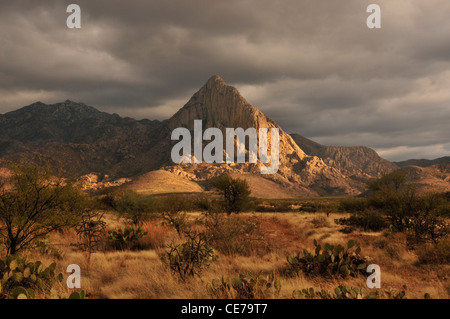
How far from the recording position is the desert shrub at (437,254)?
992cm

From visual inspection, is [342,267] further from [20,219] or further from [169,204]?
[169,204]

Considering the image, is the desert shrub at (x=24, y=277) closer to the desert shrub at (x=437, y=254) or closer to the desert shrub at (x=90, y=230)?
the desert shrub at (x=90, y=230)

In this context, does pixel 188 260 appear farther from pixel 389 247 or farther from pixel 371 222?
pixel 371 222

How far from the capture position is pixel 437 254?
1011 cm

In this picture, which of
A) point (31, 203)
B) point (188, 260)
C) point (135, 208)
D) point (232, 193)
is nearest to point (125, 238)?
point (31, 203)

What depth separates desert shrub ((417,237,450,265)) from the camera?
32.6ft

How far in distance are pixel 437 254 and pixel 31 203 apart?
16286 millimetres

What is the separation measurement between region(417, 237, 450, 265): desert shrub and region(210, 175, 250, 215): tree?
2439 centimetres

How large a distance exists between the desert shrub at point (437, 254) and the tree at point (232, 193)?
24.4 meters

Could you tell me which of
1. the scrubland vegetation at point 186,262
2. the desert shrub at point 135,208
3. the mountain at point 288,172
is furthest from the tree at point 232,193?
the mountain at point 288,172

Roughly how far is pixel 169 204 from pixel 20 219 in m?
18.6

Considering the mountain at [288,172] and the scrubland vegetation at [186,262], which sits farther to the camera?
the mountain at [288,172]

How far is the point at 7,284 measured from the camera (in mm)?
6617
